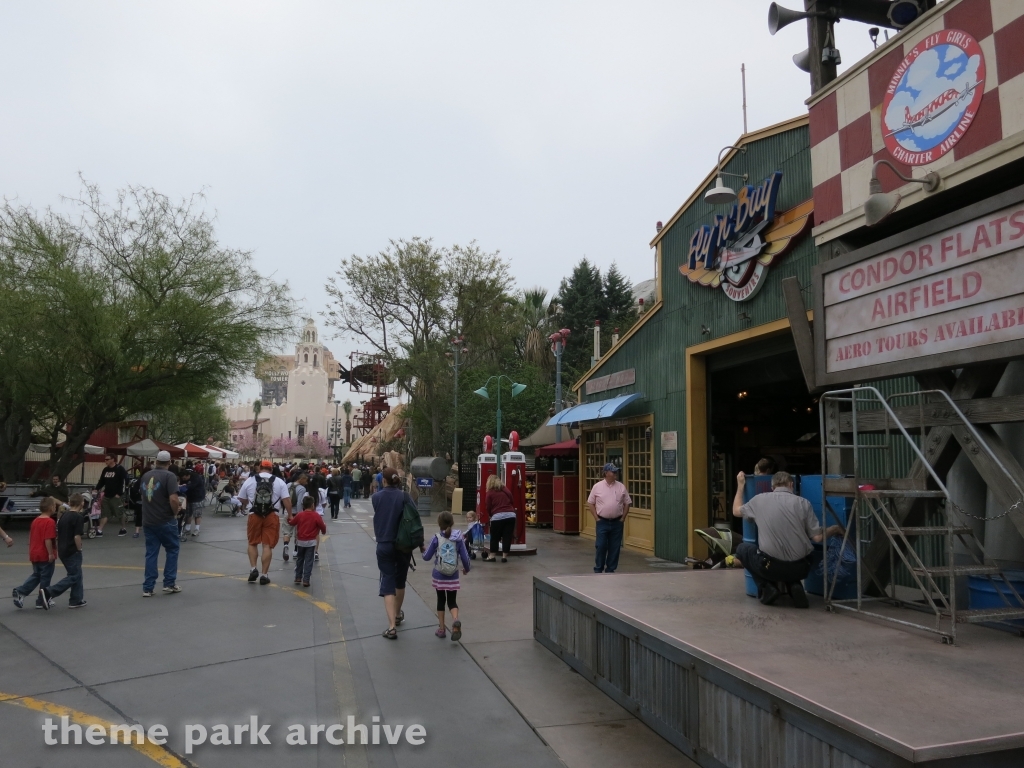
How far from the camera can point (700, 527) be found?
12.5 m

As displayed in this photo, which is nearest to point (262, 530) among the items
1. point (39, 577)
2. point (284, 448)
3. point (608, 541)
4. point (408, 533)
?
point (39, 577)

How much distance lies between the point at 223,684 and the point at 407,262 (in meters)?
29.2

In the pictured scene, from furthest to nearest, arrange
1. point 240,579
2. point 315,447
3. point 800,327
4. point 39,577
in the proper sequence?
point 315,447, point 240,579, point 39,577, point 800,327

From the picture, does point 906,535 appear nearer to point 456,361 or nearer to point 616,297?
point 456,361

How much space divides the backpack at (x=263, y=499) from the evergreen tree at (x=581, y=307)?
34.3 meters

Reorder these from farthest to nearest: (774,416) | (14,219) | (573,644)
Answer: (14,219), (774,416), (573,644)

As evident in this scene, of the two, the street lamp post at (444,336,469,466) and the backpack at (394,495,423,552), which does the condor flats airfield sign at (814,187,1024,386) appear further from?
the street lamp post at (444,336,469,466)

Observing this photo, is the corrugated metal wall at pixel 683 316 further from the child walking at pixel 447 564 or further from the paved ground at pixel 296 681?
the child walking at pixel 447 564

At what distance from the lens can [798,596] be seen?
595 cm

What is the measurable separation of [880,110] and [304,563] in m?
8.81

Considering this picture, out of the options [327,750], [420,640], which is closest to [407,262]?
[420,640]

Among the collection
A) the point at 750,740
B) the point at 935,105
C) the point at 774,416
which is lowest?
the point at 750,740

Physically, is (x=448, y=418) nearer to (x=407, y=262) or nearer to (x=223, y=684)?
(x=407, y=262)

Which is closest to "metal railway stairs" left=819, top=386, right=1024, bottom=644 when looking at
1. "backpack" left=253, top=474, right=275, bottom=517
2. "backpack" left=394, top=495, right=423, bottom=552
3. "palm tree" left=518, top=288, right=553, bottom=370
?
"backpack" left=394, top=495, right=423, bottom=552
